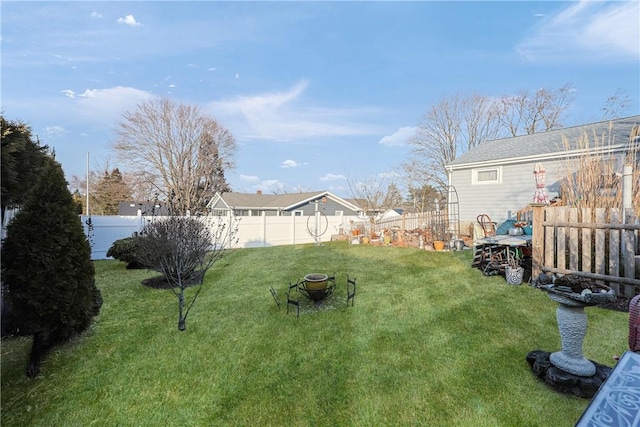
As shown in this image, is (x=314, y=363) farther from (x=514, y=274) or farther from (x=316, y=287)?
(x=514, y=274)

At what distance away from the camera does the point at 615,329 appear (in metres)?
3.79


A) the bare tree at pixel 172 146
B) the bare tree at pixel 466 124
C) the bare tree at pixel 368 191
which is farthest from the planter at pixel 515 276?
the bare tree at pixel 172 146

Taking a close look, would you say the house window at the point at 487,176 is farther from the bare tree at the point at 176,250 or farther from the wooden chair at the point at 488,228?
the bare tree at the point at 176,250

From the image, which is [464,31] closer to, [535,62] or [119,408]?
[535,62]

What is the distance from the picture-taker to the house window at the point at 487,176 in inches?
443

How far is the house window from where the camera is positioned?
11.3 meters

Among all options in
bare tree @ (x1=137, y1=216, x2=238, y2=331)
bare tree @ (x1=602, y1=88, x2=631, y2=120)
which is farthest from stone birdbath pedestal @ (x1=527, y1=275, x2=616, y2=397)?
bare tree @ (x1=602, y1=88, x2=631, y2=120)

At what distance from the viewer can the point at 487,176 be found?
38.1 feet

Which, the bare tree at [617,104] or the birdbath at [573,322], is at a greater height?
the bare tree at [617,104]

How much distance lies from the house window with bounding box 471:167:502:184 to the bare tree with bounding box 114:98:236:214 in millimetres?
15478

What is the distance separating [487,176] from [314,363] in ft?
→ 36.4

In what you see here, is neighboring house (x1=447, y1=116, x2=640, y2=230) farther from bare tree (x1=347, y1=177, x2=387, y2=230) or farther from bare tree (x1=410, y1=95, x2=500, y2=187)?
bare tree (x1=410, y1=95, x2=500, y2=187)

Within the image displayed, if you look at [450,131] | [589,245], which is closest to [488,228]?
[589,245]

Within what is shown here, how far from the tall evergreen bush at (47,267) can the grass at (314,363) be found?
0.47 metres
